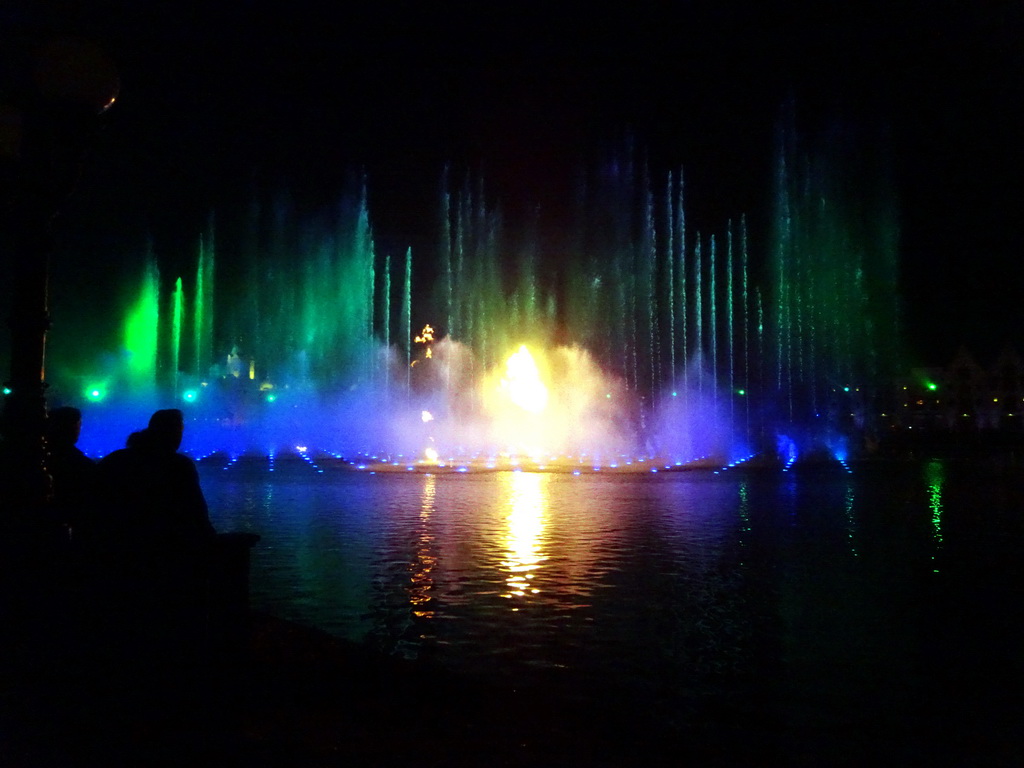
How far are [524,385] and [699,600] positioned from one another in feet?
140

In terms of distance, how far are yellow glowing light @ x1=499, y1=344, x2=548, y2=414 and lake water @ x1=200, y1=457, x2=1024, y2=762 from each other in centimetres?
3269

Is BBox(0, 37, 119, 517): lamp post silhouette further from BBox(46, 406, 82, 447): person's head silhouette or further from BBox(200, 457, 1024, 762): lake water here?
BBox(200, 457, 1024, 762): lake water

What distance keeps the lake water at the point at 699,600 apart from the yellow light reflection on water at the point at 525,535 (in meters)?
0.05

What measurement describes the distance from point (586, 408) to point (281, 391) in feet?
81.4

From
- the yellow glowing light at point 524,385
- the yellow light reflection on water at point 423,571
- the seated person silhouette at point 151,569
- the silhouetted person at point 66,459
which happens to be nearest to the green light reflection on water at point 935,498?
the yellow light reflection on water at point 423,571

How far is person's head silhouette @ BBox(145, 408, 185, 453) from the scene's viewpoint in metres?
4.98

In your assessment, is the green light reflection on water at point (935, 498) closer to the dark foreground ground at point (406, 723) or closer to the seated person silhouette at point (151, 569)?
the dark foreground ground at point (406, 723)

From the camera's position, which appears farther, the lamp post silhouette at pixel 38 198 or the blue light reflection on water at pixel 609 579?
the blue light reflection on water at pixel 609 579

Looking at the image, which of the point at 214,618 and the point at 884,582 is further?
the point at 884,582

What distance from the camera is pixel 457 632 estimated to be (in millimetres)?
7082

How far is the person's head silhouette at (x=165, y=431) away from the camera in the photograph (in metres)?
4.98

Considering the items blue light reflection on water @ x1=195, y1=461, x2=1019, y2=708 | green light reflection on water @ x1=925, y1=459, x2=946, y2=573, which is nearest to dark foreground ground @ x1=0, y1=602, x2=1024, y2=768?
blue light reflection on water @ x1=195, y1=461, x2=1019, y2=708

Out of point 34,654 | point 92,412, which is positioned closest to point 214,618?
point 34,654

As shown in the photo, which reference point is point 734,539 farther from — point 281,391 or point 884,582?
point 281,391
